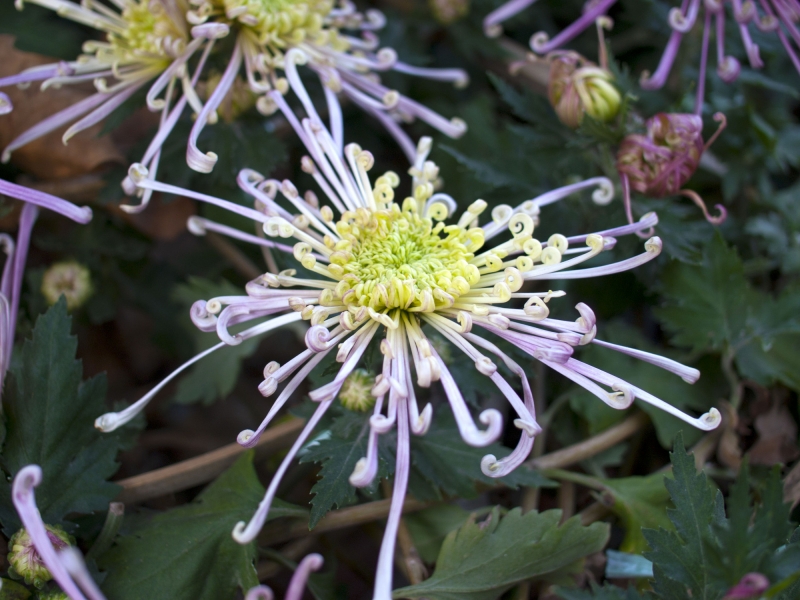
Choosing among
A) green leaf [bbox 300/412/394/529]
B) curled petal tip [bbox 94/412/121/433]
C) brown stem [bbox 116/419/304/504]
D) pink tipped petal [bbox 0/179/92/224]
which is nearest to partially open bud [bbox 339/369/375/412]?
green leaf [bbox 300/412/394/529]

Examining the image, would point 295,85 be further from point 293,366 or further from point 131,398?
point 131,398

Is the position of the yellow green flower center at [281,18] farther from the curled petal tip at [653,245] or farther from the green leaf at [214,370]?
the curled petal tip at [653,245]

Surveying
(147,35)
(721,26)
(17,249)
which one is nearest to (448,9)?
(721,26)

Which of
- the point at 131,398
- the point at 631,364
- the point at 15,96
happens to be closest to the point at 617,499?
the point at 631,364

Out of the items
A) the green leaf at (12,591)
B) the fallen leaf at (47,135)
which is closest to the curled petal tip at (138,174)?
the fallen leaf at (47,135)

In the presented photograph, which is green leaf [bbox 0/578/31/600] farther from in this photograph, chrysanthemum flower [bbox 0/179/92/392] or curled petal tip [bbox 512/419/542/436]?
curled petal tip [bbox 512/419/542/436]
